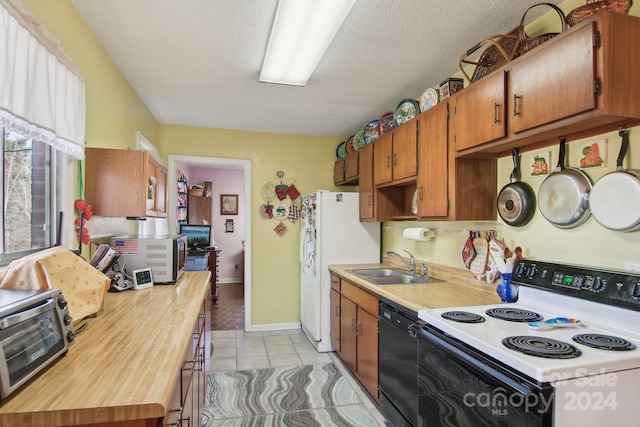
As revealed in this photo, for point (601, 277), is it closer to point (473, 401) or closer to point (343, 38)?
point (473, 401)

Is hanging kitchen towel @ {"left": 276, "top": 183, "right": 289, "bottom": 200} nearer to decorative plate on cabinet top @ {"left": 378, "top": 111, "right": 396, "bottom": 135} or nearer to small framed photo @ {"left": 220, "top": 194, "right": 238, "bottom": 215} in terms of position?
decorative plate on cabinet top @ {"left": 378, "top": 111, "right": 396, "bottom": 135}

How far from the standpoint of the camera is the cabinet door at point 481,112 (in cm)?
176

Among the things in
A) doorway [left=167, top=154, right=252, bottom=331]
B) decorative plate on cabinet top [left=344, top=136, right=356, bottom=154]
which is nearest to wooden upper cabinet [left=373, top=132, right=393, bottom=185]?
decorative plate on cabinet top [left=344, top=136, right=356, bottom=154]

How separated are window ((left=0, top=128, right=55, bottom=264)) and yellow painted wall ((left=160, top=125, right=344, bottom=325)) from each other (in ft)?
7.95

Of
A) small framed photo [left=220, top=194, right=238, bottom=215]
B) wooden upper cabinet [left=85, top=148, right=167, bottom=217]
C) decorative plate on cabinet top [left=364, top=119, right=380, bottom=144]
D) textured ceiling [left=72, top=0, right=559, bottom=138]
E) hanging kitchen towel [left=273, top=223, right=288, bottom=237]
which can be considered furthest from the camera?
small framed photo [left=220, top=194, right=238, bottom=215]

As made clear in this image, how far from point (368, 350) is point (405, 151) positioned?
1.55 metres

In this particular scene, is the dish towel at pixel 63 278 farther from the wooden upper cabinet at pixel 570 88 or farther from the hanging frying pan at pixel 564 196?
the hanging frying pan at pixel 564 196

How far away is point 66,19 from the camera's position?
174 cm

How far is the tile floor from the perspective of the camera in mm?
3176

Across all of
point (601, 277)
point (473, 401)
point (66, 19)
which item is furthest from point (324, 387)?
point (66, 19)

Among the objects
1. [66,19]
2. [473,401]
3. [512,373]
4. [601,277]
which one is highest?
[66,19]

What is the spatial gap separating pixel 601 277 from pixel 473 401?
76 centimetres

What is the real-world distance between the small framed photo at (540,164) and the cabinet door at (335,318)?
1979mm

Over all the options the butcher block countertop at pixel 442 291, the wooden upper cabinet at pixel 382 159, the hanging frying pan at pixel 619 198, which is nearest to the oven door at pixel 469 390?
the butcher block countertop at pixel 442 291
